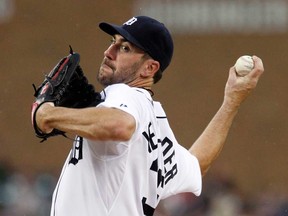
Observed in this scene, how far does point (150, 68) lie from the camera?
403cm

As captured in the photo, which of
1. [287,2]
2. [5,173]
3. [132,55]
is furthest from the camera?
[287,2]

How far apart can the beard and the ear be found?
0.04 metres

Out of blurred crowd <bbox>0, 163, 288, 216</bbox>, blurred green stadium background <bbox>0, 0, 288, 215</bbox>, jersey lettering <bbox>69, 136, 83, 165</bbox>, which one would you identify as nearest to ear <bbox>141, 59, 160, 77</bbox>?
jersey lettering <bbox>69, 136, 83, 165</bbox>

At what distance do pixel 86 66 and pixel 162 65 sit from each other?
8532 mm

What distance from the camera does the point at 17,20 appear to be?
12797 mm

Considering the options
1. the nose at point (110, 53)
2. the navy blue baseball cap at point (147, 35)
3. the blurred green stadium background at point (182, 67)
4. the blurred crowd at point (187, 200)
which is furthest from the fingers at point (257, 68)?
the blurred green stadium background at point (182, 67)

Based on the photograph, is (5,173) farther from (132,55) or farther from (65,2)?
(132,55)

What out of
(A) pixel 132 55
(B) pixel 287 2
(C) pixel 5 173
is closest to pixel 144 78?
(A) pixel 132 55

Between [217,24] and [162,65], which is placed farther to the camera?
[217,24]

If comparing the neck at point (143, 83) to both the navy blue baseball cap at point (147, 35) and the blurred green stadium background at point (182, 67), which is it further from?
the blurred green stadium background at point (182, 67)

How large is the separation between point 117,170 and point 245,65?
3.45 feet

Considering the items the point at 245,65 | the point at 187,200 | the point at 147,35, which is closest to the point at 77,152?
the point at 147,35

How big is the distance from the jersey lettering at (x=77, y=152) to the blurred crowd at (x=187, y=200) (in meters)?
5.35

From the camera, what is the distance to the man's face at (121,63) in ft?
12.9
